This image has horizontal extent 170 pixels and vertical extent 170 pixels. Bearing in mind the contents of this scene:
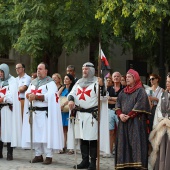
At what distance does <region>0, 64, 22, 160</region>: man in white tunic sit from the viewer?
1136 cm

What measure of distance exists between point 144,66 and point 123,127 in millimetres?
7539

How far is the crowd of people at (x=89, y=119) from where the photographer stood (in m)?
9.46

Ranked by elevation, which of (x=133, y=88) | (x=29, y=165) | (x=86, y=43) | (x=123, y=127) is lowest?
(x=29, y=165)

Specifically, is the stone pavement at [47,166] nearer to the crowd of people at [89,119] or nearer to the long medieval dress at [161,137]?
the crowd of people at [89,119]

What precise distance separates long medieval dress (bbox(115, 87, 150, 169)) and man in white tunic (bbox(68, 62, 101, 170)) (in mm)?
765

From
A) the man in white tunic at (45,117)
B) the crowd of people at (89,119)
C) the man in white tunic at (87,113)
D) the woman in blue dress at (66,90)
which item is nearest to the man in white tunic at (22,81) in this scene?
the crowd of people at (89,119)

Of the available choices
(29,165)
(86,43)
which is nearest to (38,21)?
(86,43)

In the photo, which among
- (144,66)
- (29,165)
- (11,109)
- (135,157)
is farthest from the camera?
(144,66)

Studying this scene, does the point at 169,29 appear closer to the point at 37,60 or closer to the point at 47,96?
Answer: the point at 37,60

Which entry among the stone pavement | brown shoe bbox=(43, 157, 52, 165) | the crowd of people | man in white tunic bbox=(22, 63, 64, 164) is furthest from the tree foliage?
brown shoe bbox=(43, 157, 52, 165)

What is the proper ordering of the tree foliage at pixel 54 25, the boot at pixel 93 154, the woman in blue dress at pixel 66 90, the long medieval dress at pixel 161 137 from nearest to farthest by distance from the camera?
the long medieval dress at pixel 161 137 < the boot at pixel 93 154 < the woman in blue dress at pixel 66 90 < the tree foliage at pixel 54 25

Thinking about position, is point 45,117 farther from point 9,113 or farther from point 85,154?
point 85,154

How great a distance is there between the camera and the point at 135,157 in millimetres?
9422

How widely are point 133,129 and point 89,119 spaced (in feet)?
3.65
